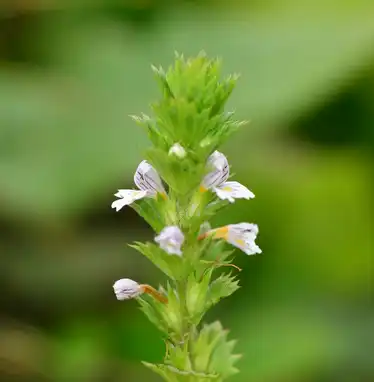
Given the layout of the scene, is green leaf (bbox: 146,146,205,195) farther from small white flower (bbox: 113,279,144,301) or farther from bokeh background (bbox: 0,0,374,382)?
bokeh background (bbox: 0,0,374,382)

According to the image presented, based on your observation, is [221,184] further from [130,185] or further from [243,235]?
[130,185]

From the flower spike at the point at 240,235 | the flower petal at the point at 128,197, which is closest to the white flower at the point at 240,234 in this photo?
the flower spike at the point at 240,235

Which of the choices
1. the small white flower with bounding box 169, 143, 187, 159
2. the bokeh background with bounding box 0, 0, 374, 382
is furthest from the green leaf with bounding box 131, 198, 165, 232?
the bokeh background with bounding box 0, 0, 374, 382

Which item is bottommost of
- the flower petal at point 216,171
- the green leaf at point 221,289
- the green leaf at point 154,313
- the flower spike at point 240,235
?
the green leaf at point 154,313

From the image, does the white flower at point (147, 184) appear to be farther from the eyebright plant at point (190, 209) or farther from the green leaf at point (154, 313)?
the green leaf at point (154, 313)

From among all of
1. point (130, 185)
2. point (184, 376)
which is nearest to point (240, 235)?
point (184, 376)

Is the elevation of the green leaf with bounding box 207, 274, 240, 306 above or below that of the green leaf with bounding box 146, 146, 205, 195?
below

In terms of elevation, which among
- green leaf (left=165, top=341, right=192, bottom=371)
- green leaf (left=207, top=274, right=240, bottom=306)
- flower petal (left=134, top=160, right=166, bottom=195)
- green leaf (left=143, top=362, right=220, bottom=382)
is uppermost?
flower petal (left=134, top=160, right=166, bottom=195)
